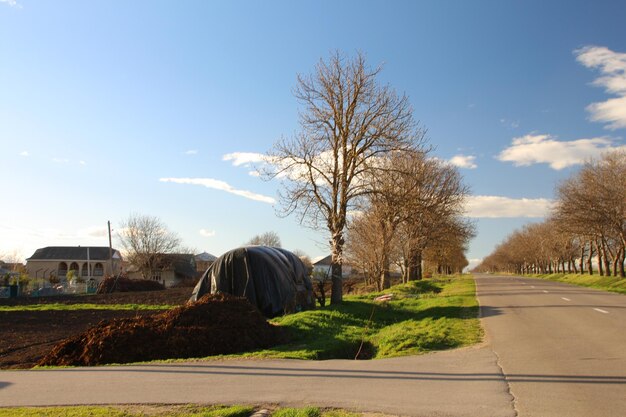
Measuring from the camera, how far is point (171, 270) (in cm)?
8431

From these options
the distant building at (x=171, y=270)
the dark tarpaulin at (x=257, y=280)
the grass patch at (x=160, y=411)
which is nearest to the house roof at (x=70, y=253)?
the distant building at (x=171, y=270)

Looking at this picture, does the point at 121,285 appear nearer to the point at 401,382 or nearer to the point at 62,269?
the point at 401,382

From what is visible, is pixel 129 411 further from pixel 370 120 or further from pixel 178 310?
pixel 370 120

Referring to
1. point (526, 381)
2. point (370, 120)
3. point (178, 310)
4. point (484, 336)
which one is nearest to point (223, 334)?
point (178, 310)

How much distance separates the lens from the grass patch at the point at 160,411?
634cm

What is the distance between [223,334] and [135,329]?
2.09m

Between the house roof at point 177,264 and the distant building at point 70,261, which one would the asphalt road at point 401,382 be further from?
the distant building at point 70,261

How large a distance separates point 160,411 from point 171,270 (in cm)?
8061

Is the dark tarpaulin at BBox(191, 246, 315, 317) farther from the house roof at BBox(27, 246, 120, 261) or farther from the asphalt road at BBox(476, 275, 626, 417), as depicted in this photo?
the house roof at BBox(27, 246, 120, 261)

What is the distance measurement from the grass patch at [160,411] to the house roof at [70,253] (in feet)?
305

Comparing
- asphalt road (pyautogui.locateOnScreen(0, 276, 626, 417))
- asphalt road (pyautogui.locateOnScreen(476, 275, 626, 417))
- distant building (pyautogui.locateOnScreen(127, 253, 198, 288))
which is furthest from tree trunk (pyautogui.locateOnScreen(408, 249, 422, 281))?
distant building (pyautogui.locateOnScreen(127, 253, 198, 288))

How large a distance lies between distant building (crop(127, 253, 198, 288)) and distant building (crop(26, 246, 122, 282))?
901 cm

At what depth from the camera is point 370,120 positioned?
2288 centimetres

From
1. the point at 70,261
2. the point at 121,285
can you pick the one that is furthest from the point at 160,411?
the point at 70,261
